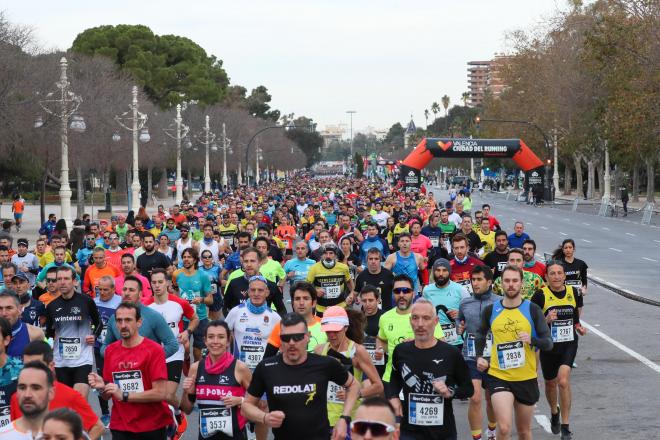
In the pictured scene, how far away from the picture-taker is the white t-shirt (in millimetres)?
9961

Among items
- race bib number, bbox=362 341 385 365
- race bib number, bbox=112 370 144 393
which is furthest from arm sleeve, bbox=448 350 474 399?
race bib number, bbox=112 370 144 393

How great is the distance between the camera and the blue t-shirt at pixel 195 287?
42.5 feet

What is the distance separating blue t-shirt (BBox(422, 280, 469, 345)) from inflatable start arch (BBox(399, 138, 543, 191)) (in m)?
48.7

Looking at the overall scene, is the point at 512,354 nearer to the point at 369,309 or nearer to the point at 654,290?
the point at 369,309

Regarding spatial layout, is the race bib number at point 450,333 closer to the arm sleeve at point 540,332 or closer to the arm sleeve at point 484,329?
the arm sleeve at point 484,329

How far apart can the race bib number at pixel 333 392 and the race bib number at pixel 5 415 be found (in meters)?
2.05

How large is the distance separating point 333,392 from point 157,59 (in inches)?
3453

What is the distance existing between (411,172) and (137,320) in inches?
2105

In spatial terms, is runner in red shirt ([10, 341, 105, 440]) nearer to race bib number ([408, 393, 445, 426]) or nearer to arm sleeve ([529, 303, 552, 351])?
race bib number ([408, 393, 445, 426])

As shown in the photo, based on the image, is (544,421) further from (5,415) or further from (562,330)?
(5,415)

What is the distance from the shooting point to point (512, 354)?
9102 millimetres

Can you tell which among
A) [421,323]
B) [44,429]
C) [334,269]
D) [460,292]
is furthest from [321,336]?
[334,269]

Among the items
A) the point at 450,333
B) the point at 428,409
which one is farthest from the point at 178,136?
the point at 428,409

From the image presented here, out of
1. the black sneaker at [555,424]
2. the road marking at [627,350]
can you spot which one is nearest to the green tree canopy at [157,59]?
the road marking at [627,350]
